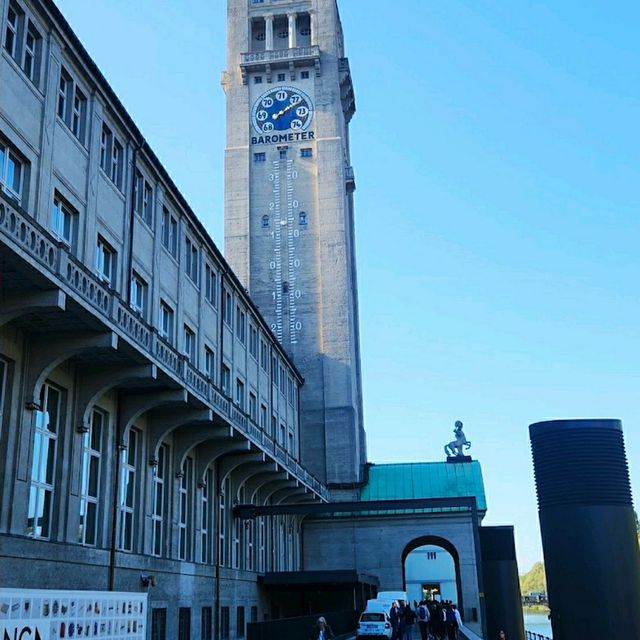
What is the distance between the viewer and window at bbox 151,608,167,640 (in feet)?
97.6

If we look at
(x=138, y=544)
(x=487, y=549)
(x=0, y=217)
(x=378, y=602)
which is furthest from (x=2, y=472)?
(x=487, y=549)

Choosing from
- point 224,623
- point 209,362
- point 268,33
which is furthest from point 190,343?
point 268,33

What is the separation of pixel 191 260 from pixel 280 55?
43707mm

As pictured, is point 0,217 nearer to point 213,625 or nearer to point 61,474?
point 61,474

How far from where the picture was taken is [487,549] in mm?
51312

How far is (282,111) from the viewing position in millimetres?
75562

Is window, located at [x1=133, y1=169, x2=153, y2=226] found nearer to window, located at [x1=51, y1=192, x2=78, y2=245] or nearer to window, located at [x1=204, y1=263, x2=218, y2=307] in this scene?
window, located at [x1=51, y1=192, x2=78, y2=245]

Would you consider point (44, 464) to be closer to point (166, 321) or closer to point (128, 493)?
point (128, 493)

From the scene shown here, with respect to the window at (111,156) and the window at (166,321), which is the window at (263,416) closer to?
the window at (166,321)

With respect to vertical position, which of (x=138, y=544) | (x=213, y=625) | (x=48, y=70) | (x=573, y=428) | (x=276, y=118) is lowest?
(x=213, y=625)

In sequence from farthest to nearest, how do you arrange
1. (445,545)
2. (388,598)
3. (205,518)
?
(445,545)
(388,598)
(205,518)

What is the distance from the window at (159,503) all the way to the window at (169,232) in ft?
27.4

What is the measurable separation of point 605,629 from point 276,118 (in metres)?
62.5

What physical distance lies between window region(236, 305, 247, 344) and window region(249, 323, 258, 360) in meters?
1.81
